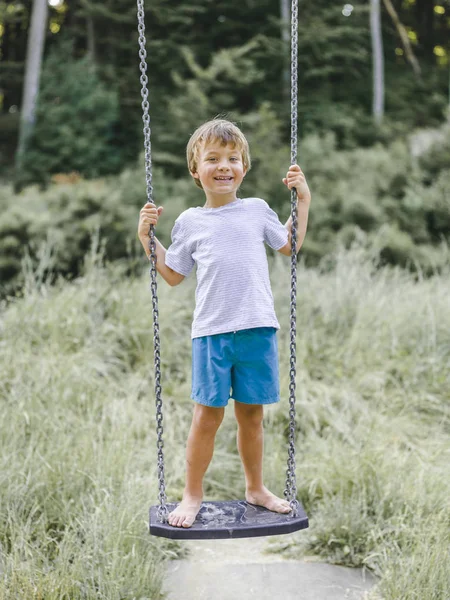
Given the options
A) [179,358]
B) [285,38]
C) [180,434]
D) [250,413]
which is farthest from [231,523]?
[285,38]

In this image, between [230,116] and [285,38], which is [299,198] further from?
Result: [285,38]

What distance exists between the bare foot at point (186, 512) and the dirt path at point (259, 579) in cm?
57

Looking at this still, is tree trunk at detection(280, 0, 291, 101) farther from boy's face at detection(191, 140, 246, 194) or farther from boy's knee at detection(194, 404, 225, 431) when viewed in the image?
boy's knee at detection(194, 404, 225, 431)

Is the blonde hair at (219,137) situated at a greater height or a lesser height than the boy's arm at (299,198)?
greater

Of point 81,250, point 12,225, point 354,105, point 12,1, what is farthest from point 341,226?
point 12,1

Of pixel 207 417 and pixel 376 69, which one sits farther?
pixel 376 69

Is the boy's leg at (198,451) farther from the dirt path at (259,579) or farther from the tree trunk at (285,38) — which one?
the tree trunk at (285,38)

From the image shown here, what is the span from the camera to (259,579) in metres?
3.04

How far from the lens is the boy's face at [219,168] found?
2480 millimetres

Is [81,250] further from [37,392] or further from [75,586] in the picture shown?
[75,586]

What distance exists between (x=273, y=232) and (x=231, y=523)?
1.06m

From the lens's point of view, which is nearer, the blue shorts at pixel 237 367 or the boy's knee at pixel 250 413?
the blue shorts at pixel 237 367

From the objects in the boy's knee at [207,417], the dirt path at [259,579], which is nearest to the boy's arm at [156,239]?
the boy's knee at [207,417]

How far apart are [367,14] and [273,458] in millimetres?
16147
